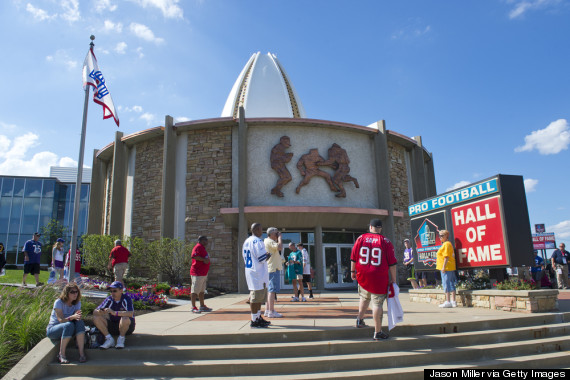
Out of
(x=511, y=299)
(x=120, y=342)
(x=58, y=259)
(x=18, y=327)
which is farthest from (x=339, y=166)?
(x=18, y=327)

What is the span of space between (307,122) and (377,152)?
389cm

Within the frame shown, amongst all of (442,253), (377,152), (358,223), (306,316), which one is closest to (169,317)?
(306,316)

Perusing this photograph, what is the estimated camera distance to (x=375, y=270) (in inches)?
198

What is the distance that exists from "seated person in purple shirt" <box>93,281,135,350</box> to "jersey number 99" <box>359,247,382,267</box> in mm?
3258

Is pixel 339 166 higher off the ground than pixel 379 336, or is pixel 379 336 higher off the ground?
pixel 339 166

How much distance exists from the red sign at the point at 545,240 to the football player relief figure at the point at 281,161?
2816 centimetres

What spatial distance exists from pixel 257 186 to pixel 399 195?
7.55 metres

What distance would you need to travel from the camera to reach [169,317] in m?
7.22

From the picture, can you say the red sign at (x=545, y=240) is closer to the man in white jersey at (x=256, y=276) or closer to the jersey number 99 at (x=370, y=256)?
the jersey number 99 at (x=370, y=256)

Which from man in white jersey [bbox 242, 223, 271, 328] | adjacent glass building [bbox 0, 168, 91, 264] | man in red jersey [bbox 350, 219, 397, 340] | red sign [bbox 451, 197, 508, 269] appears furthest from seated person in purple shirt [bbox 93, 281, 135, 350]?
adjacent glass building [bbox 0, 168, 91, 264]

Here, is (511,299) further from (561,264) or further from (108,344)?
(561,264)

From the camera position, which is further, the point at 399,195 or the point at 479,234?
the point at 399,195

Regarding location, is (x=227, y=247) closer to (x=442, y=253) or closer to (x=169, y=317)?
(x=169, y=317)

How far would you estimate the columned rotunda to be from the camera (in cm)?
1625
